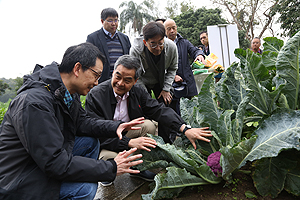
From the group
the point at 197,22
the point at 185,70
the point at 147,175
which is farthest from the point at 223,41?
the point at 197,22

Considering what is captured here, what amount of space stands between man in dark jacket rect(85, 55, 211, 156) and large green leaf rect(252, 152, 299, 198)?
0.60 metres

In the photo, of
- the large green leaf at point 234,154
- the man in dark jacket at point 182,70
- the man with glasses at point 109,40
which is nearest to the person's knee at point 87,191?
the large green leaf at point 234,154

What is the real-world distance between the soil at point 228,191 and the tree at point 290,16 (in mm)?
14358

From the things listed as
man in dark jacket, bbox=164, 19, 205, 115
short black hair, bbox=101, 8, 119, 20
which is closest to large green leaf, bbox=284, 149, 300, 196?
man in dark jacket, bbox=164, 19, 205, 115

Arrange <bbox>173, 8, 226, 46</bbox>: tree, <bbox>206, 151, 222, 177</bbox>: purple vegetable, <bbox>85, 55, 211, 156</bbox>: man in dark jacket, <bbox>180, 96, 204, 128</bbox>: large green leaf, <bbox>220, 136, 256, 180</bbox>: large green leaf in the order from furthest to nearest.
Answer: <bbox>173, 8, 226, 46</bbox>: tree
<bbox>85, 55, 211, 156</bbox>: man in dark jacket
<bbox>180, 96, 204, 128</bbox>: large green leaf
<bbox>206, 151, 222, 177</bbox>: purple vegetable
<bbox>220, 136, 256, 180</bbox>: large green leaf

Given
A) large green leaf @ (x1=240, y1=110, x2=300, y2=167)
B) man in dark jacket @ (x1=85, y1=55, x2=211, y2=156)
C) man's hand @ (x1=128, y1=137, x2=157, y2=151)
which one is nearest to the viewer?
large green leaf @ (x1=240, y1=110, x2=300, y2=167)

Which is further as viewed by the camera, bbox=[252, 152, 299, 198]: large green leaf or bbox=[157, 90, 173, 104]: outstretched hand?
bbox=[157, 90, 173, 104]: outstretched hand

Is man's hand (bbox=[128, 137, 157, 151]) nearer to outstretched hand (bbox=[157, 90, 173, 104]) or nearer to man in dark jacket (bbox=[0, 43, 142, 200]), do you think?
man in dark jacket (bbox=[0, 43, 142, 200])

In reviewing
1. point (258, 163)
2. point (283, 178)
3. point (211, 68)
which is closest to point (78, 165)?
point (258, 163)

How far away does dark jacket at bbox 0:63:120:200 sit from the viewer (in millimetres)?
1421

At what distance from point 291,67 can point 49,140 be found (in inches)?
72.4

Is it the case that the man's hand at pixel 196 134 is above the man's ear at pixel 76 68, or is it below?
below

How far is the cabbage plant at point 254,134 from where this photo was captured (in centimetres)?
154

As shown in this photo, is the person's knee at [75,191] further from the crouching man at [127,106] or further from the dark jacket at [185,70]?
the dark jacket at [185,70]
